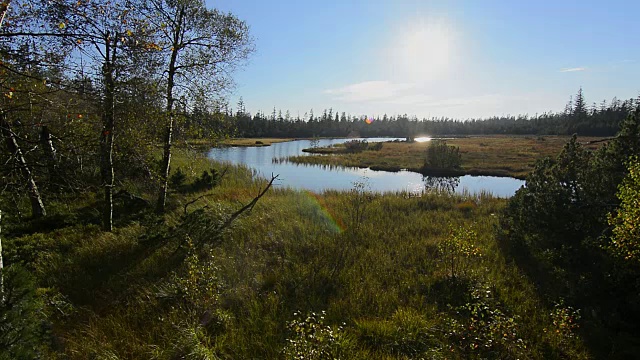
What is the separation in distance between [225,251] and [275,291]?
86.2 inches

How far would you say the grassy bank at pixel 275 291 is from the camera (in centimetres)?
507

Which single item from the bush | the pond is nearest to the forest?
the bush

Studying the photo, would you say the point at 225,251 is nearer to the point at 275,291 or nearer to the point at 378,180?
the point at 275,291

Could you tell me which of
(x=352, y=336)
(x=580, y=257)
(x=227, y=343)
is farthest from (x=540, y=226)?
(x=227, y=343)

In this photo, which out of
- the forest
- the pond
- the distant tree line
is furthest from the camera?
the distant tree line

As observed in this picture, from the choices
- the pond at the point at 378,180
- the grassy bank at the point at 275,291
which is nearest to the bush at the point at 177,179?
the grassy bank at the point at 275,291

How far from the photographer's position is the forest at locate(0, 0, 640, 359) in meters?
4.41

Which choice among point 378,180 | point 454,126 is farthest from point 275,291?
point 454,126

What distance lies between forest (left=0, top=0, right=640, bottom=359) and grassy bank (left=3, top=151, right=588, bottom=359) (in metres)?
0.04

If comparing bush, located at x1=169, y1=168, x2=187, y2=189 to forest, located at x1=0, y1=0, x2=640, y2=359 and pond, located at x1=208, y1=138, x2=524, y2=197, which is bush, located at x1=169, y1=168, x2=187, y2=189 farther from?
pond, located at x1=208, y1=138, x2=524, y2=197

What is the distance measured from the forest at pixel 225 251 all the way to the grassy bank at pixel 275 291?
42mm

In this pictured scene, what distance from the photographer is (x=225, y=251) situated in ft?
27.2

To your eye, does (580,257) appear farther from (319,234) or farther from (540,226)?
(319,234)

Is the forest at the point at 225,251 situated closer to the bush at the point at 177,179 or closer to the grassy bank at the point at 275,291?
the grassy bank at the point at 275,291
